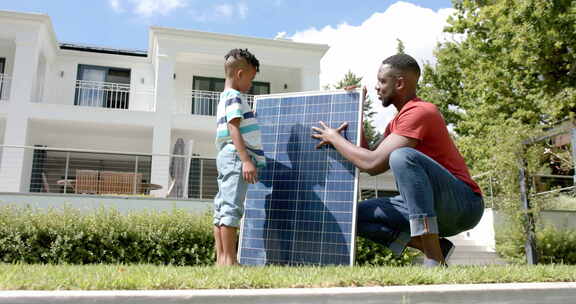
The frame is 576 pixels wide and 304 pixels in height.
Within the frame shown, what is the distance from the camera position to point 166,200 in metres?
10.4

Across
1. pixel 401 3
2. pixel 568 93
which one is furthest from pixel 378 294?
pixel 401 3

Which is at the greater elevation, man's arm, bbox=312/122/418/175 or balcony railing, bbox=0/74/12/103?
balcony railing, bbox=0/74/12/103

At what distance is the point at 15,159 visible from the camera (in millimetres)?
13492

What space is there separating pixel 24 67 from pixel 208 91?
627 cm

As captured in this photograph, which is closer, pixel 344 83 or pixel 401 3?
pixel 344 83

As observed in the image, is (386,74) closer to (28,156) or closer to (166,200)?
(166,200)

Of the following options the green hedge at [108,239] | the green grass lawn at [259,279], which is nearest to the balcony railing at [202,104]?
the green hedge at [108,239]

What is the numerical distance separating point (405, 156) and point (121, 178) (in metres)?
9.28

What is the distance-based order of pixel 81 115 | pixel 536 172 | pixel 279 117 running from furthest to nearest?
pixel 81 115
pixel 536 172
pixel 279 117

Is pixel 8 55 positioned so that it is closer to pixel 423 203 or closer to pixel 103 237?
pixel 103 237

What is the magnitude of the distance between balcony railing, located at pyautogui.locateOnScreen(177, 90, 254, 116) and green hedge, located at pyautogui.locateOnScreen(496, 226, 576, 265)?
1119cm

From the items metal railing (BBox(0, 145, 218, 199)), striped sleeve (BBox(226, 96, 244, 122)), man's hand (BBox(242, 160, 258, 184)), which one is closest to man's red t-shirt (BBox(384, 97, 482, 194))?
man's hand (BBox(242, 160, 258, 184))

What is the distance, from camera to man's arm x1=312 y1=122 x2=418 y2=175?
3.08 meters

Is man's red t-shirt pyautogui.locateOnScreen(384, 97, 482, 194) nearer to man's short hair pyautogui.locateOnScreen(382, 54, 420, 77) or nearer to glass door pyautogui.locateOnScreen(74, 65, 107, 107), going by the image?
man's short hair pyautogui.locateOnScreen(382, 54, 420, 77)
